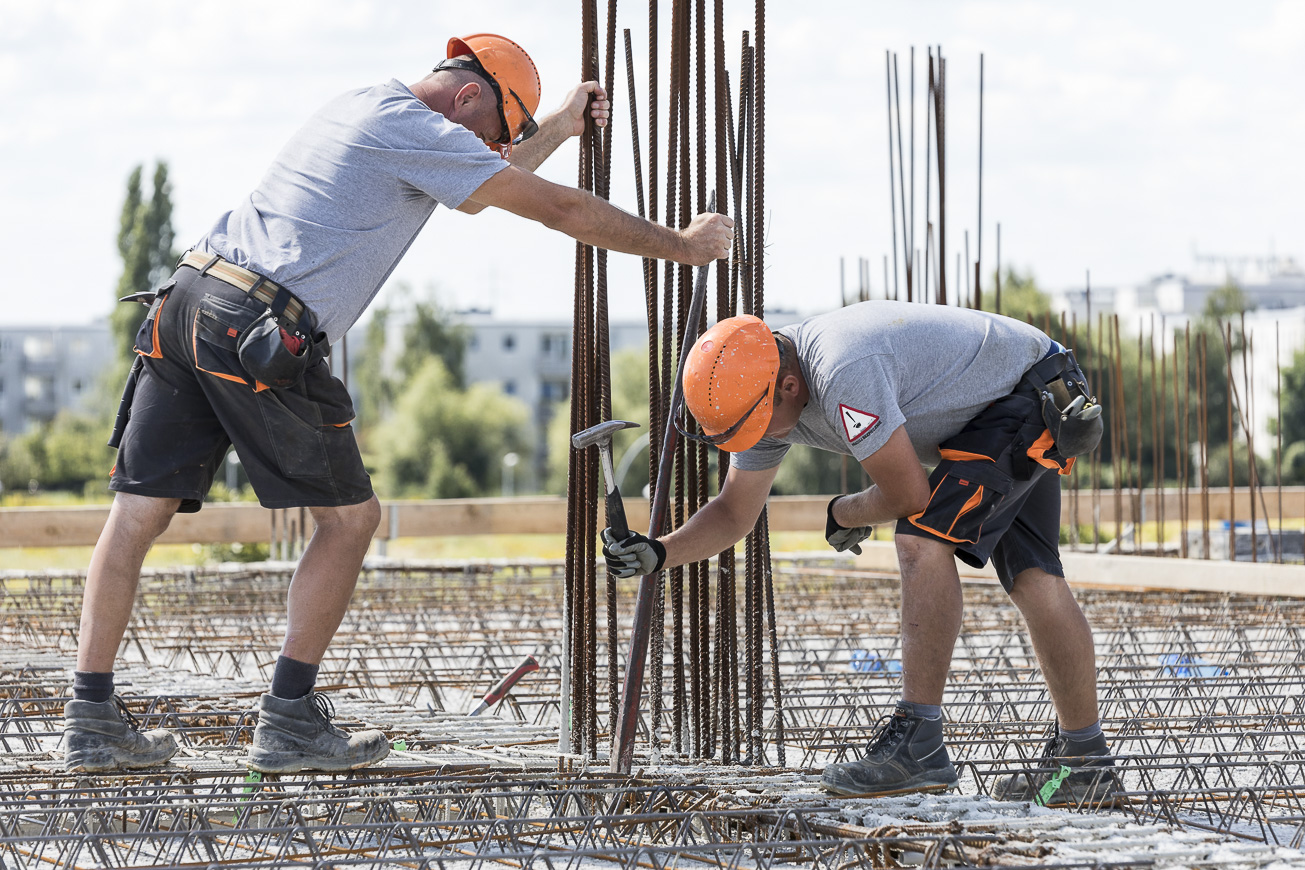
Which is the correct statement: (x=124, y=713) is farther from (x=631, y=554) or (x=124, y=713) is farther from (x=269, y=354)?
(x=631, y=554)

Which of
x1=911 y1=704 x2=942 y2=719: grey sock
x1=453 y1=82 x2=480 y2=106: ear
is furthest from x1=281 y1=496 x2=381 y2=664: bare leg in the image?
x1=911 y1=704 x2=942 y2=719: grey sock

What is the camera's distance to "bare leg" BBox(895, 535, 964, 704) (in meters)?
2.93

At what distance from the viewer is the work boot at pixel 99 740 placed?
2.94 m

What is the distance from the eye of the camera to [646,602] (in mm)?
3256

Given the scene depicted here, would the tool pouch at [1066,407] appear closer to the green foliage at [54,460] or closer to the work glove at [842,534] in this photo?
the work glove at [842,534]

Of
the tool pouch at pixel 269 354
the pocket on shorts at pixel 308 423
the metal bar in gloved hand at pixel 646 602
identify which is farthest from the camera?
the metal bar in gloved hand at pixel 646 602

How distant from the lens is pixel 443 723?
3916 millimetres

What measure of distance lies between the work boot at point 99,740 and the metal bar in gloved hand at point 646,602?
1033 millimetres

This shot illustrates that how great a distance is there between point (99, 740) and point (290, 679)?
0.42 meters

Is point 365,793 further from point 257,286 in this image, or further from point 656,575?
point 257,286

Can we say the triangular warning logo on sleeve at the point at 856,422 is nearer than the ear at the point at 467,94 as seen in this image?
Yes

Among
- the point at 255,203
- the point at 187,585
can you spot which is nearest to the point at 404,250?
the point at 255,203

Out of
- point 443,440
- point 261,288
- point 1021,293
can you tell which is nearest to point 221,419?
point 261,288

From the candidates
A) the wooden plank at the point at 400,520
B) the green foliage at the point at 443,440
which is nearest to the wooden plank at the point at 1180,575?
the wooden plank at the point at 400,520
